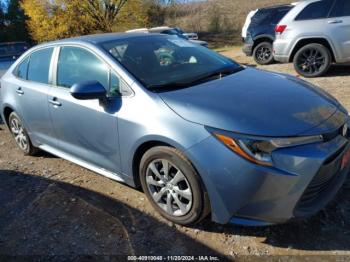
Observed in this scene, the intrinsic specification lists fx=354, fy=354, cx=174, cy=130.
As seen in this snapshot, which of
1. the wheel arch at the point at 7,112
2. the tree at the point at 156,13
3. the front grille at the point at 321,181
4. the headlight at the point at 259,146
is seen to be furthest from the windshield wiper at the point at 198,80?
the tree at the point at 156,13

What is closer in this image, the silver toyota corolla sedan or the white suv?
the silver toyota corolla sedan

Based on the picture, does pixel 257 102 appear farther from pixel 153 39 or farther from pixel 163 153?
pixel 153 39

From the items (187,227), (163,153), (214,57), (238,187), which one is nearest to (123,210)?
(187,227)

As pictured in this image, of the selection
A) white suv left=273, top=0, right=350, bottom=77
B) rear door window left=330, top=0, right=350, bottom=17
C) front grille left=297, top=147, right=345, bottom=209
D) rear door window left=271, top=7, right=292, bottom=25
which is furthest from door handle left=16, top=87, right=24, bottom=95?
rear door window left=271, top=7, right=292, bottom=25

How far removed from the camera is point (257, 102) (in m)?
2.79

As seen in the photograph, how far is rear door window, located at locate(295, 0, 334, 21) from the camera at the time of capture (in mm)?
7758

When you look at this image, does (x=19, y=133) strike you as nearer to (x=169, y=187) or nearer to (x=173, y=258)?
(x=169, y=187)

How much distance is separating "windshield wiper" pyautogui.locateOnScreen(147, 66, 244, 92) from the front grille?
130 centimetres

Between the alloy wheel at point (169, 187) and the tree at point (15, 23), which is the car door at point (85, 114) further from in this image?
the tree at point (15, 23)

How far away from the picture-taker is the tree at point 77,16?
2809 centimetres

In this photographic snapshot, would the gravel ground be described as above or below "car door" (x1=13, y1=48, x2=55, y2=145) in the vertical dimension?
below

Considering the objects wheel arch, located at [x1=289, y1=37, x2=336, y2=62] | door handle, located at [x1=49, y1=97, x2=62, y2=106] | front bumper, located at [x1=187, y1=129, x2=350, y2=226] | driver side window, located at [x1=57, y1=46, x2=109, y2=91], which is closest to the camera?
front bumper, located at [x1=187, y1=129, x2=350, y2=226]

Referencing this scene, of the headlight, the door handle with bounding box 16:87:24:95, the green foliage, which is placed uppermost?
the headlight

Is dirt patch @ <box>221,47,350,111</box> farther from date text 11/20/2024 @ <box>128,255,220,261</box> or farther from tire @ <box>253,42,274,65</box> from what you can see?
date text 11/20/2024 @ <box>128,255,220,261</box>
